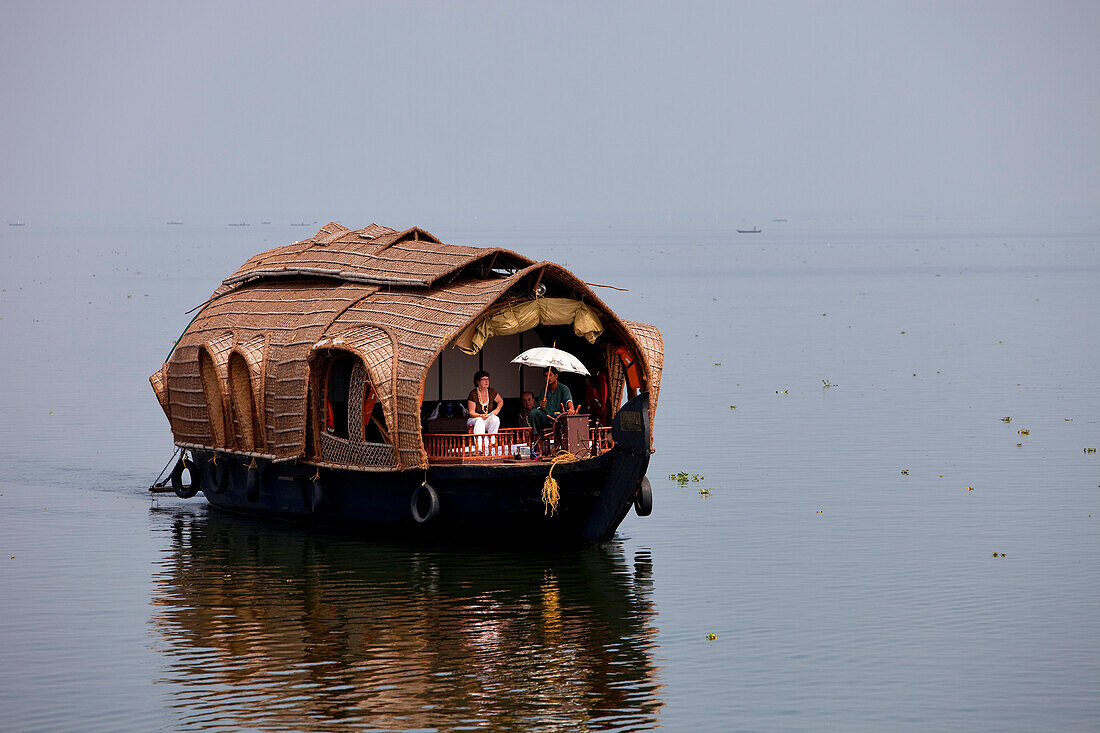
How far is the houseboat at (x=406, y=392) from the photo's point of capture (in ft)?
80.4

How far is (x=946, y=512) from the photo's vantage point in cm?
2909

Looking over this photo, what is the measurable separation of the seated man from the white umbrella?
0.16 metres

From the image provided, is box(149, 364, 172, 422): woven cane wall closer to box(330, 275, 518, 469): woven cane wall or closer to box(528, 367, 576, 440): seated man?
box(330, 275, 518, 469): woven cane wall

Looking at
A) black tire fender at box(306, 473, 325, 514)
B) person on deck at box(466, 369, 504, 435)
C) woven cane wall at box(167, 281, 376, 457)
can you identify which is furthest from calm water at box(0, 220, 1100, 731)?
person on deck at box(466, 369, 504, 435)

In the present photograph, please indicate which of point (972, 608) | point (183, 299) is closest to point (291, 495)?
point (972, 608)

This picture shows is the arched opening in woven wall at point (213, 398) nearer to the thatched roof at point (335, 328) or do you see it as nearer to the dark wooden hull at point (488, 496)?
the thatched roof at point (335, 328)

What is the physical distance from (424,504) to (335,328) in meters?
3.25

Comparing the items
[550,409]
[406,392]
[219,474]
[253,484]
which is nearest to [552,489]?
[550,409]

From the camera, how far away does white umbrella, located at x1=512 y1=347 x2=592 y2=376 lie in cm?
2600

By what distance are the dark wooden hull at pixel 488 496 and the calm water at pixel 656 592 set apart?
480 millimetres

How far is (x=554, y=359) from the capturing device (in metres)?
26.0

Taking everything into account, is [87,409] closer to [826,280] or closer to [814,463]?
[814,463]

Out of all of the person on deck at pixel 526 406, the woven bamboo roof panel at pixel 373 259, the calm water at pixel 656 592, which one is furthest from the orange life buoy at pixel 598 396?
the woven bamboo roof panel at pixel 373 259

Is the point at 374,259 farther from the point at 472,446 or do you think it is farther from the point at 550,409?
the point at 550,409
